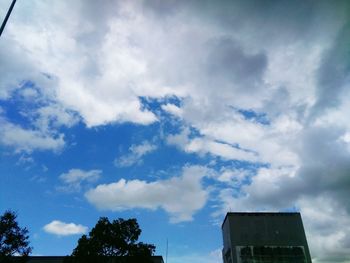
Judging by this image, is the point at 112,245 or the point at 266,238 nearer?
the point at 112,245

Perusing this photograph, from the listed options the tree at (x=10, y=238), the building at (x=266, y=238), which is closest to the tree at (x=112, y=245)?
the tree at (x=10, y=238)

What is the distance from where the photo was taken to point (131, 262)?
4566cm

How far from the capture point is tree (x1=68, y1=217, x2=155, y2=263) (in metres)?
45.4

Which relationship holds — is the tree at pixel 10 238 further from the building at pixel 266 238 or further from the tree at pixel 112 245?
the building at pixel 266 238

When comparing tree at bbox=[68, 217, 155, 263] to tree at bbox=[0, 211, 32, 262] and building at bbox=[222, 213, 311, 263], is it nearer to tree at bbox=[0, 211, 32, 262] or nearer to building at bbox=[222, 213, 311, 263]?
tree at bbox=[0, 211, 32, 262]

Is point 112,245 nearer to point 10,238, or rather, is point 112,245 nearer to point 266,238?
point 10,238

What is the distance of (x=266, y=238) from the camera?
301ft

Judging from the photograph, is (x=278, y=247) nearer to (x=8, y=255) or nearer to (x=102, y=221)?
(x=102, y=221)

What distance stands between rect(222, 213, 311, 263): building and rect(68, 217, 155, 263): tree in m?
52.4

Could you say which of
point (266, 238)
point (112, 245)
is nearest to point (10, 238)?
point (112, 245)

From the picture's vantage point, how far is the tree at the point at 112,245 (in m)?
45.4

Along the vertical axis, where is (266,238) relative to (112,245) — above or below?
above

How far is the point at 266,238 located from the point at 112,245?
61.5 metres

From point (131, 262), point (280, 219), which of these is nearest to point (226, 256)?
point (280, 219)
